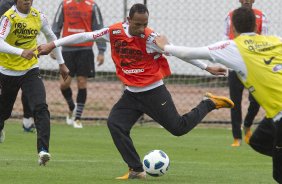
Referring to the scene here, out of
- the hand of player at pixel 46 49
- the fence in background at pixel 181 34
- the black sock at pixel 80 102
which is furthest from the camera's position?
the fence in background at pixel 181 34

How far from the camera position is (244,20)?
27.8 feet

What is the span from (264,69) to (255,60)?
0.12 metres

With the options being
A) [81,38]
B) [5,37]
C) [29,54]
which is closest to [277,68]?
[81,38]

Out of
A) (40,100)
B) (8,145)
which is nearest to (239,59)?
(40,100)

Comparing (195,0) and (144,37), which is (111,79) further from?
(144,37)

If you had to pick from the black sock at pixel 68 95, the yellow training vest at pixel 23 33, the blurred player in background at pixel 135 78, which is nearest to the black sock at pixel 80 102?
the black sock at pixel 68 95

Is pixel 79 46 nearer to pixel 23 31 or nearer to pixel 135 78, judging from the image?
pixel 23 31

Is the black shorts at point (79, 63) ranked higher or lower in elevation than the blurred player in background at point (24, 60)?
lower

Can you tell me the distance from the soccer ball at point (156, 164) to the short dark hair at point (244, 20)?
2.17m

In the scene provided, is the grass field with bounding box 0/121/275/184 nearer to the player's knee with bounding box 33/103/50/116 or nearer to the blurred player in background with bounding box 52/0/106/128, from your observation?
the player's knee with bounding box 33/103/50/116

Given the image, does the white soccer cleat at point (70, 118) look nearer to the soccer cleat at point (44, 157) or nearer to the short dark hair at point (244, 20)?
the soccer cleat at point (44, 157)

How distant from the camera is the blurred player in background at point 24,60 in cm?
1102

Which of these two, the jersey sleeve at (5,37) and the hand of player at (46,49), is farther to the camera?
the jersey sleeve at (5,37)

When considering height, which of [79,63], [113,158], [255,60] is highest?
[255,60]
